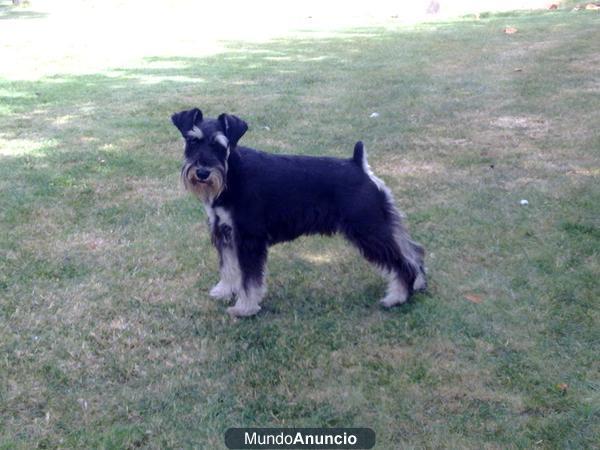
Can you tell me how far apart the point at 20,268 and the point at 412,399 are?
4.09 meters

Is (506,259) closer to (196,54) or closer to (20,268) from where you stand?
(20,268)

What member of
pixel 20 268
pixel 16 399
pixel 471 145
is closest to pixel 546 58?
pixel 471 145

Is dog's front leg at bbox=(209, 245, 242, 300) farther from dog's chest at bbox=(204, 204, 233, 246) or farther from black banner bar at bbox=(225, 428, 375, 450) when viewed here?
black banner bar at bbox=(225, 428, 375, 450)

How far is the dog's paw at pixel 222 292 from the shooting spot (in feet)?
20.6

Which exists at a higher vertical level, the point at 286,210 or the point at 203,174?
the point at 203,174

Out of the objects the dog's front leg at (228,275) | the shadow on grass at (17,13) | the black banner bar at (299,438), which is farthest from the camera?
the shadow on grass at (17,13)

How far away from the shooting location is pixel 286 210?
5938mm

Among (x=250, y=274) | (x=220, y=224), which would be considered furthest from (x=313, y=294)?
(x=220, y=224)

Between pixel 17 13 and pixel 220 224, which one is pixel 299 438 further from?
pixel 17 13

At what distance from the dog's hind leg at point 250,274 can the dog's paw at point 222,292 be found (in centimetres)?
29

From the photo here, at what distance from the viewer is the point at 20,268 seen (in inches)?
267

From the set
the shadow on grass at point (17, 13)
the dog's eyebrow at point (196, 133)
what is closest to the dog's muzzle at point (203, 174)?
the dog's eyebrow at point (196, 133)

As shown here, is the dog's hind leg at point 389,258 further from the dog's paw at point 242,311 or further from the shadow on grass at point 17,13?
the shadow on grass at point 17,13

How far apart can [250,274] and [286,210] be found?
2.04 ft
